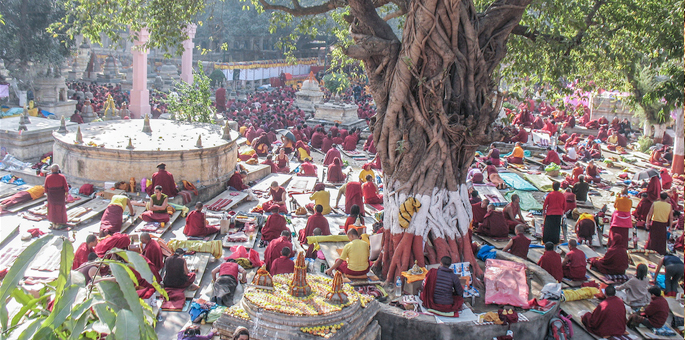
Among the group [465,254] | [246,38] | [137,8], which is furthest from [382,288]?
[246,38]

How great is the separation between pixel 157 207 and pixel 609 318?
7759 millimetres

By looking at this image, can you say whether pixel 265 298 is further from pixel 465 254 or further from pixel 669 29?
pixel 669 29

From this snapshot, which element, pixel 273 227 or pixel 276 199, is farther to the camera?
pixel 276 199

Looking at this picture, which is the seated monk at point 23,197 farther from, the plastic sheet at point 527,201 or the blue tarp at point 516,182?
the blue tarp at point 516,182

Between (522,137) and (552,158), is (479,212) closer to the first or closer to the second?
(552,158)

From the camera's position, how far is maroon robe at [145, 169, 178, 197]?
39.6ft

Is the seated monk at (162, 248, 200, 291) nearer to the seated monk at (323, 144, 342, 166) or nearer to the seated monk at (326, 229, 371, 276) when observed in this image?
the seated monk at (326, 229, 371, 276)

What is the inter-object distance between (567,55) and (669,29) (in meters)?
1.40

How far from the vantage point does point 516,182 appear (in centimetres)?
1560

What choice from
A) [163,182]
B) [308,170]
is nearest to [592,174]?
[308,170]

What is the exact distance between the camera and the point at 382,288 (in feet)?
27.7

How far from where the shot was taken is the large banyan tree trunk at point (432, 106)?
314 inches

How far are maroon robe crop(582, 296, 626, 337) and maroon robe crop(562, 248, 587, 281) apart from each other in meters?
1.64

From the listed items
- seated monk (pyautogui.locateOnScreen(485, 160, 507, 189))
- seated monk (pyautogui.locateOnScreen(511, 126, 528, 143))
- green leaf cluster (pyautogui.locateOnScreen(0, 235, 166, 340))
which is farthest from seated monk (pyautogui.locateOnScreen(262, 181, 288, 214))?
seated monk (pyautogui.locateOnScreen(511, 126, 528, 143))
